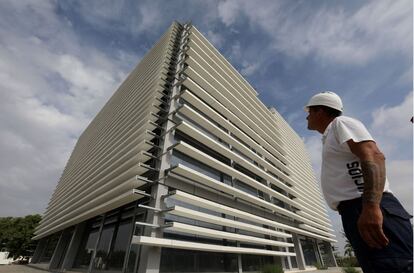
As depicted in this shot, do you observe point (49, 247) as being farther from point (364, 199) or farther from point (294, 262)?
point (364, 199)

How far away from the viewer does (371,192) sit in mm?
1705

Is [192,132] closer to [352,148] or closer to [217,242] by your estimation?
[217,242]

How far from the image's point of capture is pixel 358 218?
1.80m

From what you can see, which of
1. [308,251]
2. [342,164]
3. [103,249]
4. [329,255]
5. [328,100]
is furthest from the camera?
[329,255]

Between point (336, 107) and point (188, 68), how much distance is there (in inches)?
641

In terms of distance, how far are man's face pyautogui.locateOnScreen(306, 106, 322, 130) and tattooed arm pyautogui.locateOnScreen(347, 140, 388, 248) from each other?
650mm

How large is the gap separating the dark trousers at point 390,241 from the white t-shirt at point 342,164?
0.10m

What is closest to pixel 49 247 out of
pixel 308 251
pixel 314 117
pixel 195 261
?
pixel 195 261

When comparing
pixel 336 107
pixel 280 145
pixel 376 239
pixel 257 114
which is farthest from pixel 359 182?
pixel 280 145

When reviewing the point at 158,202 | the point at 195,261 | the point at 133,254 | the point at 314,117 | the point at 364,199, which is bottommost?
the point at 364,199

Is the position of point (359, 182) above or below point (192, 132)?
below

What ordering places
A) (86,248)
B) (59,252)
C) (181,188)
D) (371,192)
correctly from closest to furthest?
(371,192) < (181,188) < (86,248) < (59,252)

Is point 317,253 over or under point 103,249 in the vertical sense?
over

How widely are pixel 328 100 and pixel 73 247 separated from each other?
22915mm
